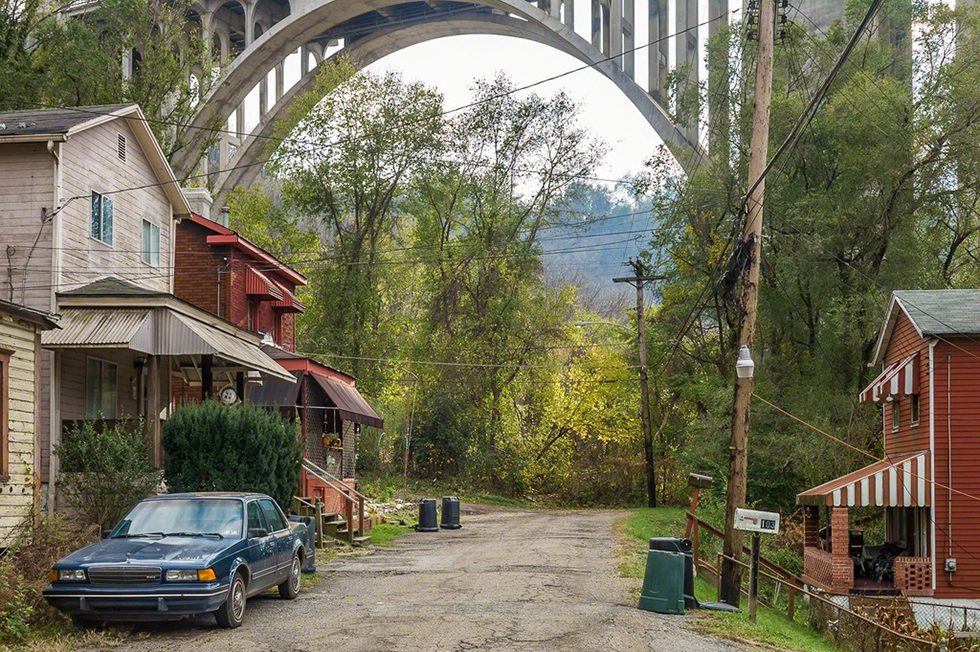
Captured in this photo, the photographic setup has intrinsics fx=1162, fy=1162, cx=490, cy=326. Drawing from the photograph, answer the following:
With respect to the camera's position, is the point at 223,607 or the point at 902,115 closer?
the point at 223,607

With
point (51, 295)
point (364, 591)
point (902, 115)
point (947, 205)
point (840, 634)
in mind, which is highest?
point (902, 115)

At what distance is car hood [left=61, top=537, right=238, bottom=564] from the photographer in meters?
12.9

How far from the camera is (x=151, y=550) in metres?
13.3

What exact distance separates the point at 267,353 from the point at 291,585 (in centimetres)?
1689

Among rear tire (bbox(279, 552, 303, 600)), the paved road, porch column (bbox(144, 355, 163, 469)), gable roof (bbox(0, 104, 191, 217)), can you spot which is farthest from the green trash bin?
gable roof (bbox(0, 104, 191, 217))

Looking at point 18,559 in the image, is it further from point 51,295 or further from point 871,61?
point 871,61

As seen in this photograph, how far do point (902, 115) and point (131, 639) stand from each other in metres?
30.7

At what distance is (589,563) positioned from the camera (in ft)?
75.9


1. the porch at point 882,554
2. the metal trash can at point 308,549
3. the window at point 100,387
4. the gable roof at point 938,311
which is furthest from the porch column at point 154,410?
the gable roof at point 938,311

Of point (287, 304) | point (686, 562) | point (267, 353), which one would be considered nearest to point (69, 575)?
point (686, 562)

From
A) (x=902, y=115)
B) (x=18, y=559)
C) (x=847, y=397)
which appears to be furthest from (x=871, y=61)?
(x=18, y=559)

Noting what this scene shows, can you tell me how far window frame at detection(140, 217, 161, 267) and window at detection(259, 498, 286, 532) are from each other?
12088 millimetres

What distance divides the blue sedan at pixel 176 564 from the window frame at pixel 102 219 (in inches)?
419

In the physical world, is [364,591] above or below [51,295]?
below
